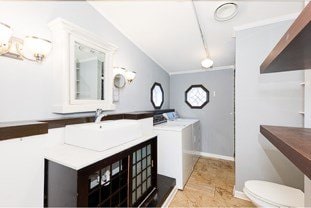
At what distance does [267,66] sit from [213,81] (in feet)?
9.83

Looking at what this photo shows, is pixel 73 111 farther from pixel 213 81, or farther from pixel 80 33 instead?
pixel 213 81

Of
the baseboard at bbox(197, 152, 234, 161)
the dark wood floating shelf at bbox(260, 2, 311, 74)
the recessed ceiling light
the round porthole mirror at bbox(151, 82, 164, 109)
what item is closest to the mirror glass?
the round porthole mirror at bbox(151, 82, 164, 109)

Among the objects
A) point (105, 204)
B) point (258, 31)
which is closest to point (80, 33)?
point (105, 204)

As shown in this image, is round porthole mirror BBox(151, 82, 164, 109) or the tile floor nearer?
the tile floor

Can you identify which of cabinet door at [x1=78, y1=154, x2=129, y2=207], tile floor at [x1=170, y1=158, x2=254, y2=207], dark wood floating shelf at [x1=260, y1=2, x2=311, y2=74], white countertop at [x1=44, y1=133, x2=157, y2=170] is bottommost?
tile floor at [x1=170, y1=158, x2=254, y2=207]

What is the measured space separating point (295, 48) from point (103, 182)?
138 cm

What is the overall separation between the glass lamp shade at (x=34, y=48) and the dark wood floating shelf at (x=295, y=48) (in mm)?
1509

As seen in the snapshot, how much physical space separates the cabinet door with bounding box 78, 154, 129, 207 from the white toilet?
3.83 ft

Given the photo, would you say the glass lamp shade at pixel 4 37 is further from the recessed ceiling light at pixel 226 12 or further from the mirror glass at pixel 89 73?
the recessed ceiling light at pixel 226 12

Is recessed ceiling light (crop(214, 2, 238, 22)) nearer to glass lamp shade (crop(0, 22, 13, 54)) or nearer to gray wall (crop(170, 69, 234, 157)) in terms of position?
gray wall (crop(170, 69, 234, 157))

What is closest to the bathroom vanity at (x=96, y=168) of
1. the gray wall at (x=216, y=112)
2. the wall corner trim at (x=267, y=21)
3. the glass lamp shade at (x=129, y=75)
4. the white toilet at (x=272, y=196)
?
the glass lamp shade at (x=129, y=75)

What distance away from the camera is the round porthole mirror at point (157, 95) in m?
3.09

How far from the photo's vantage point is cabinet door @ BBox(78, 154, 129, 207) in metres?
1.04

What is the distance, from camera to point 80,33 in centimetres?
157
